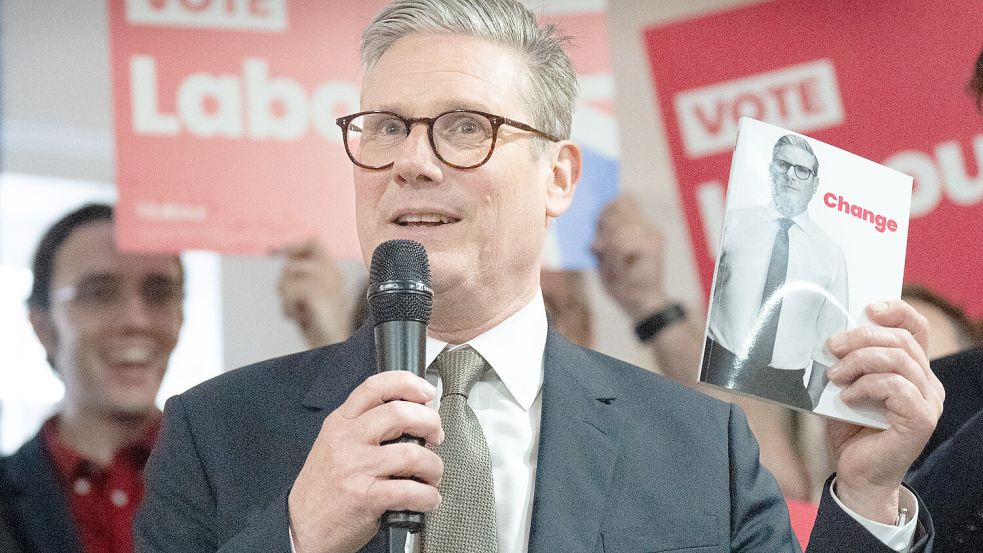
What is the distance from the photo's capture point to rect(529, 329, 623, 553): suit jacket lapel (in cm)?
176

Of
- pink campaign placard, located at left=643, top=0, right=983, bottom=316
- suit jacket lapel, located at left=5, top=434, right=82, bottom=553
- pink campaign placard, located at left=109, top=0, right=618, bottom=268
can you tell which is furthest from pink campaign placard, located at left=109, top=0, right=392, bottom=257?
pink campaign placard, located at left=643, top=0, right=983, bottom=316

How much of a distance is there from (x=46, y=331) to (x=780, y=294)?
2377mm

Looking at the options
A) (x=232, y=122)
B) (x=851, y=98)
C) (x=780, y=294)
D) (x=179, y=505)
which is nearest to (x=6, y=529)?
(x=232, y=122)

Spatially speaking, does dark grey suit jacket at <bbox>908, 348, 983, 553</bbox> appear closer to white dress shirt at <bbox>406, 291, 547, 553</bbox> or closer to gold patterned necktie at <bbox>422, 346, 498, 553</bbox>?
white dress shirt at <bbox>406, 291, 547, 553</bbox>

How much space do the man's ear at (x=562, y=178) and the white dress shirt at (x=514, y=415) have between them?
0.20 m

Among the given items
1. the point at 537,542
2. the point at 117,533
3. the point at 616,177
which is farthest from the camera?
the point at 616,177

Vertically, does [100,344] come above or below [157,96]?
below

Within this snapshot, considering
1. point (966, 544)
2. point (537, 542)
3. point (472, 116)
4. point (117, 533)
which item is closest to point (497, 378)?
point (537, 542)

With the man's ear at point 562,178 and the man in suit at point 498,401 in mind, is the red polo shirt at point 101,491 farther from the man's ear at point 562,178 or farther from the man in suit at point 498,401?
the man's ear at point 562,178

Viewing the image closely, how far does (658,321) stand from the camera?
3.88m

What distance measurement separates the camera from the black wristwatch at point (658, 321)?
12.7 feet

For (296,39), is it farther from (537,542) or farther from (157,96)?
(537,542)

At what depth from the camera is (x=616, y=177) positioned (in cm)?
384

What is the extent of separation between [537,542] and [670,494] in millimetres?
262
